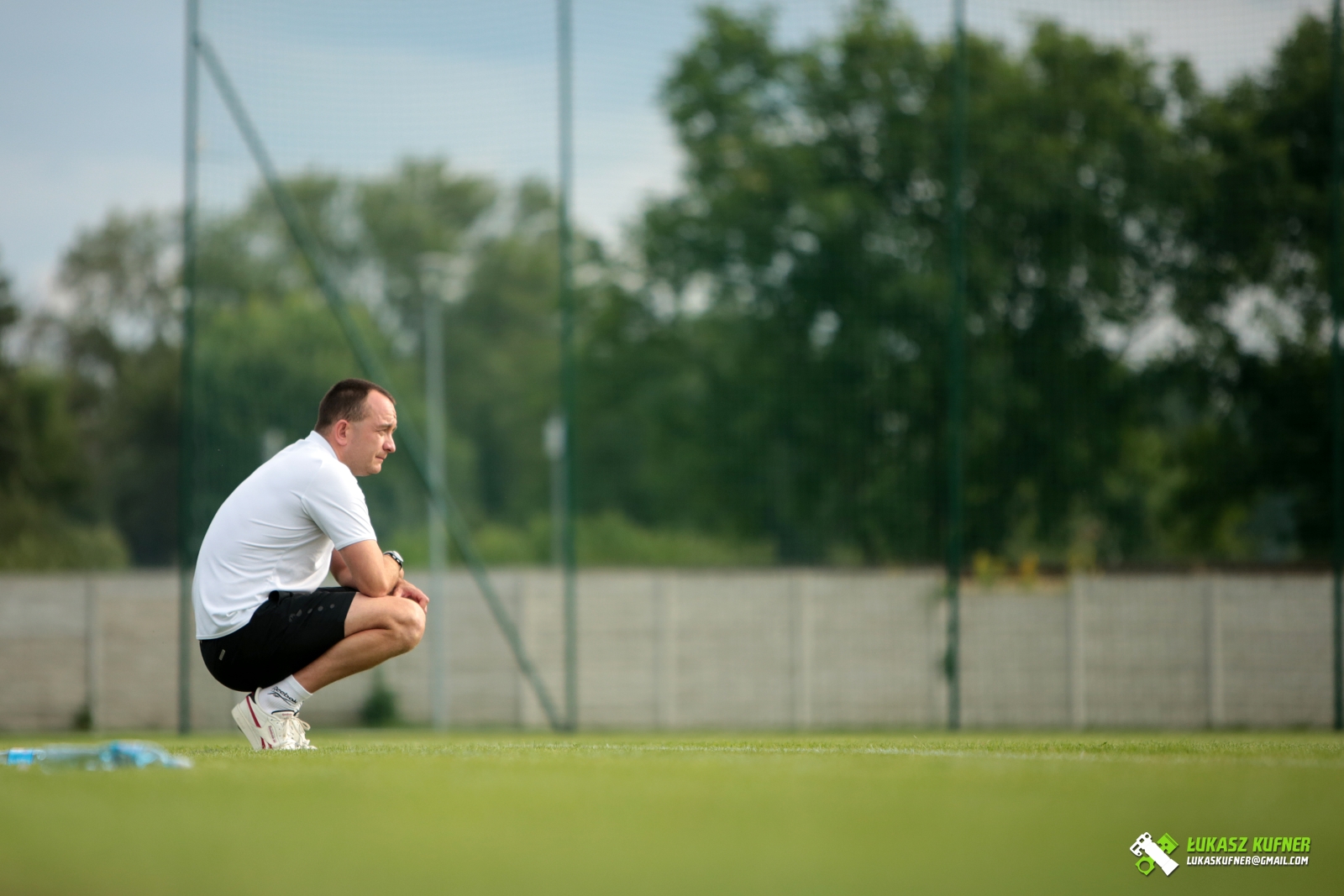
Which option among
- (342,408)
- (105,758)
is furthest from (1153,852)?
(342,408)

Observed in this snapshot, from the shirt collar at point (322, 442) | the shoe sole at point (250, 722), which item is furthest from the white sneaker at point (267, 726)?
the shirt collar at point (322, 442)

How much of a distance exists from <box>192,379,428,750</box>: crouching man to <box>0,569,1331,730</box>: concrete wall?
605 centimetres

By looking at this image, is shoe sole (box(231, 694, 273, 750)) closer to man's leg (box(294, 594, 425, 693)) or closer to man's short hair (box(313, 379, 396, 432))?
man's leg (box(294, 594, 425, 693))

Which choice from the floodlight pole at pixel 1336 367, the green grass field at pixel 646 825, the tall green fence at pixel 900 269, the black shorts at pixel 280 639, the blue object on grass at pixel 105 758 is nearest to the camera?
the green grass field at pixel 646 825

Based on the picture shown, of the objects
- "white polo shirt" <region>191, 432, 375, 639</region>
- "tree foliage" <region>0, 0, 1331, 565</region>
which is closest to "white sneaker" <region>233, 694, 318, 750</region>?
"white polo shirt" <region>191, 432, 375, 639</region>

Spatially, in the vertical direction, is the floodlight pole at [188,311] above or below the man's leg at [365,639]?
above

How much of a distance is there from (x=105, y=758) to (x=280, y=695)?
91 cm

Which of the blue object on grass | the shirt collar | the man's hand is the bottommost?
the blue object on grass

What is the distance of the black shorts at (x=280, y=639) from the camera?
429 cm

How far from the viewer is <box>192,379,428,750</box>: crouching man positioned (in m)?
4.30

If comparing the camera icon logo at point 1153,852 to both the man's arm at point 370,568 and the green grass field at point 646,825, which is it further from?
the man's arm at point 370,568

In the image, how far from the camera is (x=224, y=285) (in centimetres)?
1945

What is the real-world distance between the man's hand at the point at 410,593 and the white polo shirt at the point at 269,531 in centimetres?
27

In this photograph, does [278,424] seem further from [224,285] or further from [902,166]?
[224,285]
